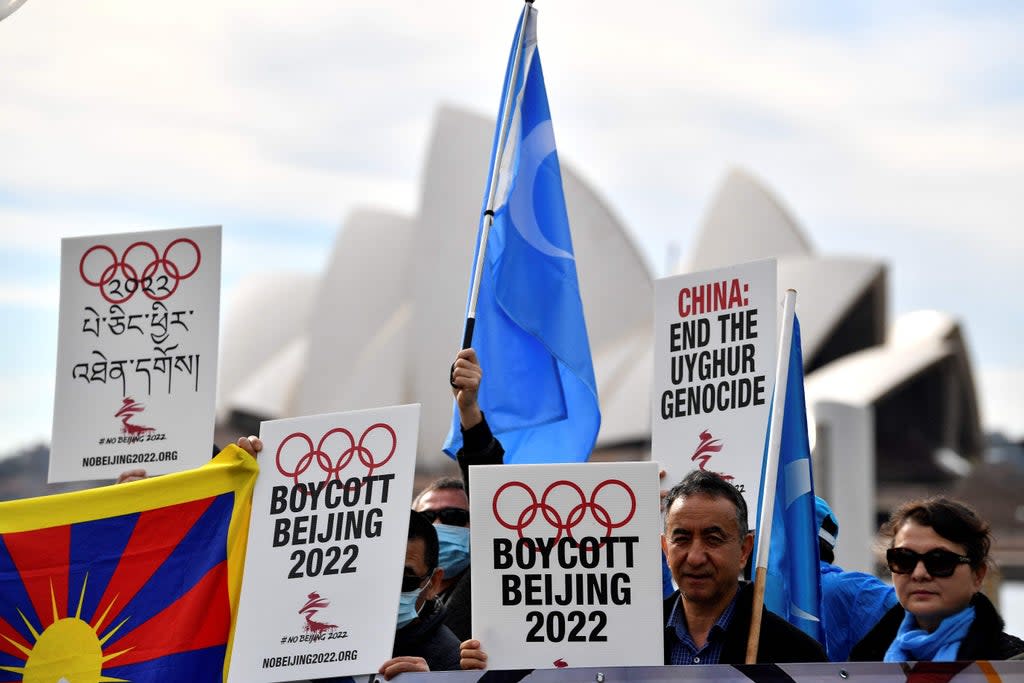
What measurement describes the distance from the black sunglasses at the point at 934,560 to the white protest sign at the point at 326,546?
1209mm

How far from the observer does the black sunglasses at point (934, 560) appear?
11.9 ft

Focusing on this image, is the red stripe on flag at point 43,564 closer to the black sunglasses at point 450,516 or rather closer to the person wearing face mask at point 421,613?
the person wearing face mask at point 421,613

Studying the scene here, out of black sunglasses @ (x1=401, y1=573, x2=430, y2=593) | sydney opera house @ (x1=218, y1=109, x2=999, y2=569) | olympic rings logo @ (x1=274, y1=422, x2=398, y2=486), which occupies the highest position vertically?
sydney opera house @ (x1=218, y1=109, x2=999, y2=569)

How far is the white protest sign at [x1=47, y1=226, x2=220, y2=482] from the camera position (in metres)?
4.94

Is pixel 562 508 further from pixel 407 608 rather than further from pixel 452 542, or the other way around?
pixel 452 542

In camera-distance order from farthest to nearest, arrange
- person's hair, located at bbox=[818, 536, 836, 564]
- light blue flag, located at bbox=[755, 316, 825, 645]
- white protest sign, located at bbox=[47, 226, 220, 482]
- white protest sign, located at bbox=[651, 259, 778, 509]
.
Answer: white protest sign, located at bbox=[651, 259, 778, 509]
person's hair, located at bbox=[818, 536, 836, 564]
white protest sign, located at bbox=[47, 226, 220, 482]
light blue flag, located at bbox=[755, 316, 825, 645]

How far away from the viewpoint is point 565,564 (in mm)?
3648

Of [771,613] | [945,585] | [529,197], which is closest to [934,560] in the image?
[945,585]

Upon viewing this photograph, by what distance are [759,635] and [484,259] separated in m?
2.07

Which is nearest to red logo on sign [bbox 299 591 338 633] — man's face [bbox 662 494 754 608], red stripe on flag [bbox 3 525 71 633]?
red stripe on flag [bbox 3 525 71 633]

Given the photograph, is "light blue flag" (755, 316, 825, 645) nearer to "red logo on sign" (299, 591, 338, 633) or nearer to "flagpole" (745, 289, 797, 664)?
"flagpole" (745, 289, 797, 664)

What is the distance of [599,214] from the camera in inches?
1323

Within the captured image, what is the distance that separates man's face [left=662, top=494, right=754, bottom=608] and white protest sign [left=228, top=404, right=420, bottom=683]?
2.21ft

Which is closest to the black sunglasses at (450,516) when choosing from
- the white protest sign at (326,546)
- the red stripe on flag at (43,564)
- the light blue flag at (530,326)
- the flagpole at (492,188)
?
the flagpole at (492,188)
